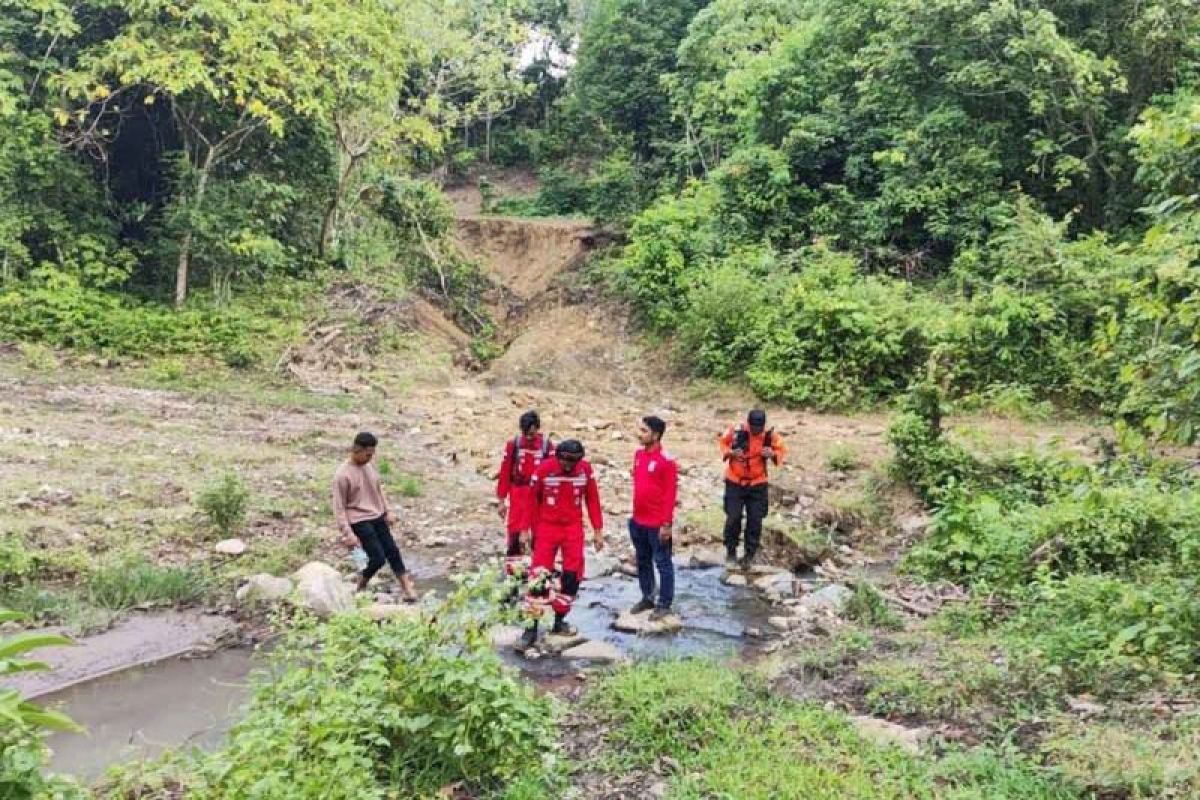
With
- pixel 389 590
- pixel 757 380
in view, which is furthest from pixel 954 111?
pixel 389 590

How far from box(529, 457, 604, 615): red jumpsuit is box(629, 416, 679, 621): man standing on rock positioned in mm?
579

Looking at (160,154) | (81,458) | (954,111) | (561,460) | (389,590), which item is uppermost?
(954,111)

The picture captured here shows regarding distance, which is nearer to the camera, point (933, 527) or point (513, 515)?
point (513, 515)

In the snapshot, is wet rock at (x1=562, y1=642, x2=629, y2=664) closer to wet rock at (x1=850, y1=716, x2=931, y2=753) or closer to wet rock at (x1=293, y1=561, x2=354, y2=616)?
wet rock at (x1=293, y1=561, x2=354, y2=616)

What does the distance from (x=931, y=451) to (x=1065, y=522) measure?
9.57 ft

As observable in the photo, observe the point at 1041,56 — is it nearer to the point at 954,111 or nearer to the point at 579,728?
the point at 954,111

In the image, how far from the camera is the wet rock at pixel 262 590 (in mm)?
6961

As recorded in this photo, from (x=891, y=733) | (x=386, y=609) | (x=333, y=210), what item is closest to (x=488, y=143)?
(x=333, y=210)

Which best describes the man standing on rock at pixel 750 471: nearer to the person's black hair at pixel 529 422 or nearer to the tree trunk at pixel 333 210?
the person's black hair at pixel 529 422

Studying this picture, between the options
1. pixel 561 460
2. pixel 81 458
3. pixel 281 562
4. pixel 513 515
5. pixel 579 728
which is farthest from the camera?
pixel 81 458

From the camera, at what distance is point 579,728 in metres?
5.04

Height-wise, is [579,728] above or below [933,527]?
below

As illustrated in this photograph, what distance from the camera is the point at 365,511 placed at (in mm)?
7164

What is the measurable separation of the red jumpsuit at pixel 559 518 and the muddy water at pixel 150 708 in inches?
86.0
